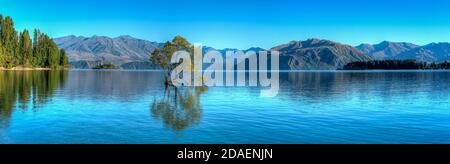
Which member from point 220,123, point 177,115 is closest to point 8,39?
point 177,115

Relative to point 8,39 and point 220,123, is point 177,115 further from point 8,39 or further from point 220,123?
point 8,39

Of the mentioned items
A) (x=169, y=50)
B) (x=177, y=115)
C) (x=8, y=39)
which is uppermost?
(x=8, y=39)

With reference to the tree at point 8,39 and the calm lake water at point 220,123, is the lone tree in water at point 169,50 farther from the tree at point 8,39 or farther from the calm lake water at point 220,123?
the tree at point 8,39

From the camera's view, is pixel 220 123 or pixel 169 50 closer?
pixel 220 123

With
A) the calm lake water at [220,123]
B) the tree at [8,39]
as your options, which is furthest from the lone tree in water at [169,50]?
the tree at [8,39]

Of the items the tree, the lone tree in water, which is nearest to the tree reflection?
the lone tree in water

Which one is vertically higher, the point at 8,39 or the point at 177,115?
the point at 8,39

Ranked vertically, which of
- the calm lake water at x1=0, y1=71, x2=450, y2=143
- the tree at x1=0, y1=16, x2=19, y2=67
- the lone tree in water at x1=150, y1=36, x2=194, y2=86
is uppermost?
the tree at x1=0, y1=16, x2=19, y2=67

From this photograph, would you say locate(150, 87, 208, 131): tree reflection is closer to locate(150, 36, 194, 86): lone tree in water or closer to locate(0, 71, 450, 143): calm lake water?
locate(0, 71, 450, 143): calm lake water

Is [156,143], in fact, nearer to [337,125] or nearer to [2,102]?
[337,125]

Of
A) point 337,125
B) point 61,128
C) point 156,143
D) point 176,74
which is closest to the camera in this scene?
point 156,143
